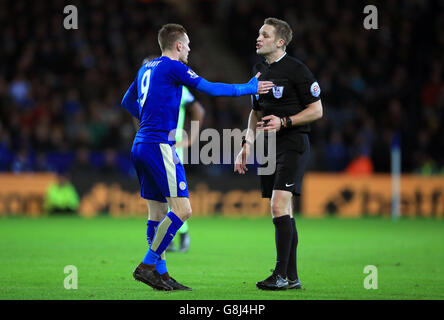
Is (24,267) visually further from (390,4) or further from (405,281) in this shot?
(390,4)

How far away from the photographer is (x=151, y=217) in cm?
758

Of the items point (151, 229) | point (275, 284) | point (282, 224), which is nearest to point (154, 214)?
point (151, 229)

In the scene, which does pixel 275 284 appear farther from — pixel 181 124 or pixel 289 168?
pixel 181 124

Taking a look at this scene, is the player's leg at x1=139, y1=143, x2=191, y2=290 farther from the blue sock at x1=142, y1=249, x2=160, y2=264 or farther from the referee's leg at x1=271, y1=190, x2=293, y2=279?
the referee's leg at x1=271, y1=190, x2=293, y2=279

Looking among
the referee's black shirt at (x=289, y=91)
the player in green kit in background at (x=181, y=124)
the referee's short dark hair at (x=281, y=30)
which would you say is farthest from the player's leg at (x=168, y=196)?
the player in green kit in background at (x=181, y=124)

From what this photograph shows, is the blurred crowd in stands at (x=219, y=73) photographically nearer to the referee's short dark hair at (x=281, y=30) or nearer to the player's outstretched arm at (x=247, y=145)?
the player's outstretched arm at (x=247, y=145)

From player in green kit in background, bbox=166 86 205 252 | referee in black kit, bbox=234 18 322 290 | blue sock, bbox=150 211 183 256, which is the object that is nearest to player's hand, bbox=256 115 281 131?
referee in black kit, bbox=234 18 322 290

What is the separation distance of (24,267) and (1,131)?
11.9 meters

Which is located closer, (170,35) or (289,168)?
(170,35)

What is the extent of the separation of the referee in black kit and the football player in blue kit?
1.52ft

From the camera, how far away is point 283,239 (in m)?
7.28

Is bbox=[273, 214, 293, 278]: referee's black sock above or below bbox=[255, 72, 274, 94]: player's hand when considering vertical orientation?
below

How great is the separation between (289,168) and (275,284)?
1114 millimetres

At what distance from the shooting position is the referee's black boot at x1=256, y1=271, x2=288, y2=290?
7.12 m
